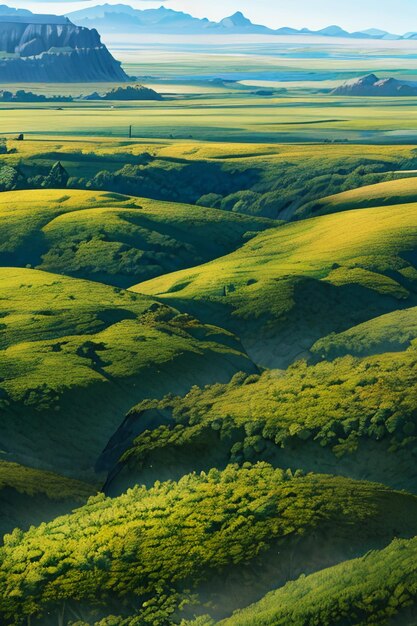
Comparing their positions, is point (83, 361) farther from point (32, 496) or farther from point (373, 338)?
point (373, 338)

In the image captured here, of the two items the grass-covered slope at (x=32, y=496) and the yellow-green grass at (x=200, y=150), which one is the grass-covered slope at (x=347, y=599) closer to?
the grass-covered slope at (x=32, y=496)

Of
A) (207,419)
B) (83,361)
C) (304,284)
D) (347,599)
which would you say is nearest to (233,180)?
(304,284)

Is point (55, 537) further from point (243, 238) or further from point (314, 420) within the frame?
point (243, 238)

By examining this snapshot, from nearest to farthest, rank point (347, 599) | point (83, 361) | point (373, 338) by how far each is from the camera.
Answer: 1. point (347, 599)
2. point (83, 361)
3. point (373, 338)

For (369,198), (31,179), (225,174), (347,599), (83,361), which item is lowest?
(225,174)

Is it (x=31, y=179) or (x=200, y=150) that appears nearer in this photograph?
(x=31, y=179)

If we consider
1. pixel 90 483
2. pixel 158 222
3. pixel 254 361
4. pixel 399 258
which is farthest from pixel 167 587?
pixel 158 222
